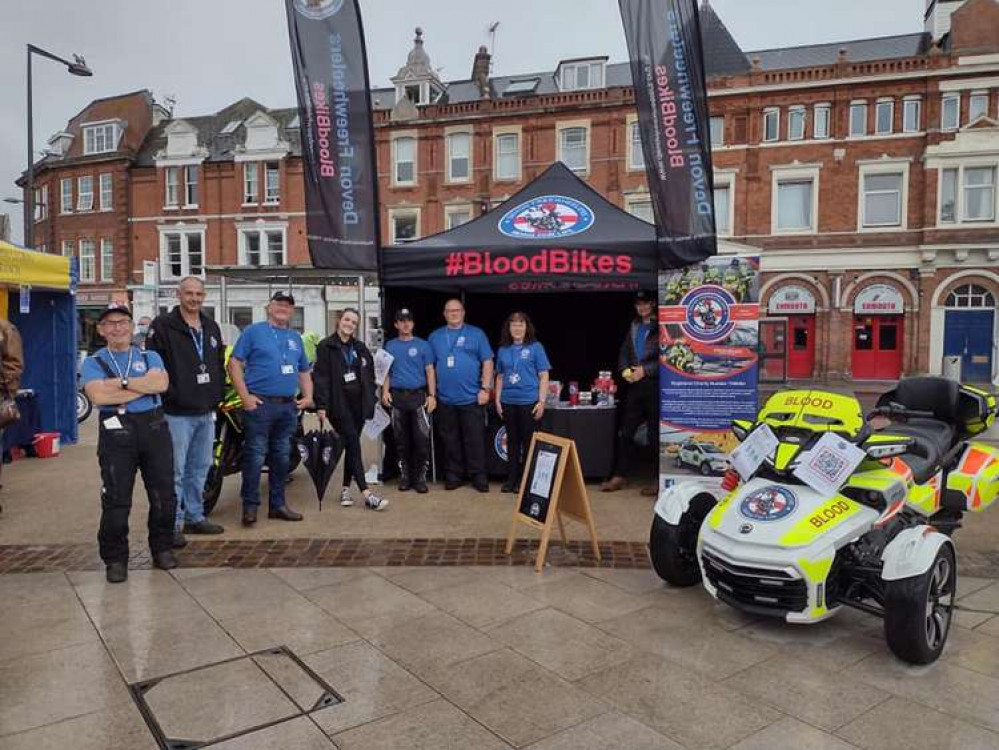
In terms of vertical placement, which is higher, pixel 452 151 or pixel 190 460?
pixel 452 151

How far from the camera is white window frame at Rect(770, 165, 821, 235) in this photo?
1056 inches

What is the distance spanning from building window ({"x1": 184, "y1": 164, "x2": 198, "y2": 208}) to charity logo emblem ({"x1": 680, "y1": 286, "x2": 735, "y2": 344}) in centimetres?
3205

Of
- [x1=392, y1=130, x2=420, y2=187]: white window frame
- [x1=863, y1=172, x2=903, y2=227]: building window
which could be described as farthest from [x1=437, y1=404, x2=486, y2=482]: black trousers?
[x1=392, y1=130, x2=420, y2=187]: white window frame

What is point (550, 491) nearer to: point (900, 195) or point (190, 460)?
point (190, 460)

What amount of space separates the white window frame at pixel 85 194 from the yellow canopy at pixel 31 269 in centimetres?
2994

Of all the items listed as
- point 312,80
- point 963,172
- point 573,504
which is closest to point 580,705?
point 573,504

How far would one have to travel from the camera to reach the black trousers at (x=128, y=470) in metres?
4.50

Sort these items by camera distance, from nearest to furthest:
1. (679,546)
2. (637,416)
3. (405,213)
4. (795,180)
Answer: (679,546), (637,416), (795,180), (405,213)

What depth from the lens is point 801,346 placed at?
2723 centimetres

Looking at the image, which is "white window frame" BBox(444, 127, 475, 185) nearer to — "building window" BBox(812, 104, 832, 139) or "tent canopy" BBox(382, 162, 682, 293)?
"building window" BBox(812, 104, 832, 139)

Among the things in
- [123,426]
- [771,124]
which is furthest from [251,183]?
[123,426]

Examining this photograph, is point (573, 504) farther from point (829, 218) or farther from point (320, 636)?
point (829, 218)

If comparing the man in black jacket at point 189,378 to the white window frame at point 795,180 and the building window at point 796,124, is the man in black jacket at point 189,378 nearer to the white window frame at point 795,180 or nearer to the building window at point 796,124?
the white window frame at point 795,180

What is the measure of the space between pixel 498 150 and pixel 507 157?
45 cm
